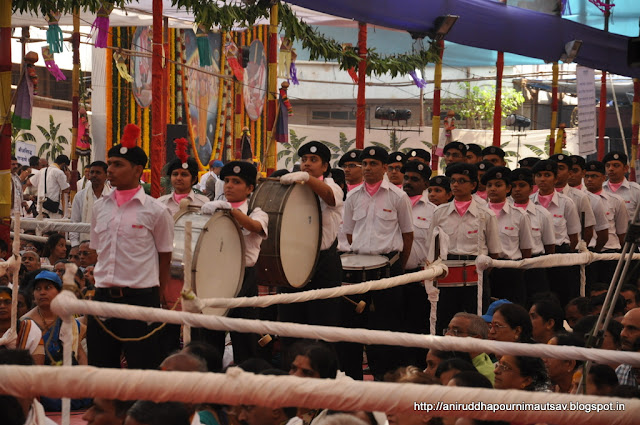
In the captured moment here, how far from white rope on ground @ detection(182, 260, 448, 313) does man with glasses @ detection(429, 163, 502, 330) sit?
1004 mm

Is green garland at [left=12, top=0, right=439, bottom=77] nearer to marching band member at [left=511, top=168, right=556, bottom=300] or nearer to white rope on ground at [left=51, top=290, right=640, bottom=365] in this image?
marching band member at [left=511, top=168, right=556, bottom=300]

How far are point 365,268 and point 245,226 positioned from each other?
1559 millimetres

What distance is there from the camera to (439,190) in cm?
→ 988

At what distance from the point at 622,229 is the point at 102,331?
7926 millimetres

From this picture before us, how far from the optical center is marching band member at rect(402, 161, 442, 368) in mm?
8562

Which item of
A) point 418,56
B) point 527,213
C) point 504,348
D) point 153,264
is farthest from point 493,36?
point 504,348

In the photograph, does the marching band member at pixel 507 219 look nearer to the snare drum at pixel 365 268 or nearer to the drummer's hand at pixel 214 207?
the snare drum at pixel 365 268

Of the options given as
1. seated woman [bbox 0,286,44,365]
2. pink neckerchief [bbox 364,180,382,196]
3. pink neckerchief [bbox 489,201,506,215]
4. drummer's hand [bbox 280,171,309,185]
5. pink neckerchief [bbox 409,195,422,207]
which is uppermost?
drummer's hand [bbox 280,171,309,185]

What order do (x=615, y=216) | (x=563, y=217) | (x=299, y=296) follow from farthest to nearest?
(x=615, y=216), (x=563, y=217), (x=299, y=296)

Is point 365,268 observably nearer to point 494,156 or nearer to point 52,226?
point 494,156

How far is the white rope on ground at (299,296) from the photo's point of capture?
16.8 feet

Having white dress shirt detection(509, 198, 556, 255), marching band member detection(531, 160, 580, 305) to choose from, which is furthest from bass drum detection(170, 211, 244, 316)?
marching band member detection(531, 160, 580, 305)

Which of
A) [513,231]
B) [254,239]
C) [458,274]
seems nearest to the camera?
[254,239]

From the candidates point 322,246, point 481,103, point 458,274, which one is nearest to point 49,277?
point 322,246
